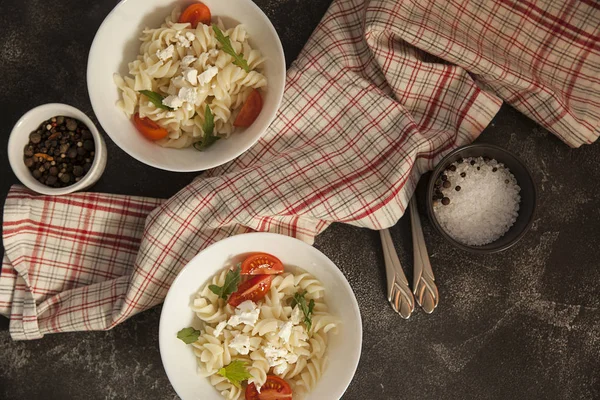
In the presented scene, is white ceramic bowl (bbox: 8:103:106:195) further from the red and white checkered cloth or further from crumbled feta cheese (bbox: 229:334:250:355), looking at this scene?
crumbled feta cheese (bbox: 229:334:250:355)

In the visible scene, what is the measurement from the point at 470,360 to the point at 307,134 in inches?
65.7

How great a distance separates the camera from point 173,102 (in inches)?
108

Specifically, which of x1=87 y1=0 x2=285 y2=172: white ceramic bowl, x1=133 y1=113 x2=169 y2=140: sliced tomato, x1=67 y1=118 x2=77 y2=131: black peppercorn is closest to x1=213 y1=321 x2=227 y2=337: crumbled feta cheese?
x1=87 y1=0 x2=285 y2=172: white ceramic bowl

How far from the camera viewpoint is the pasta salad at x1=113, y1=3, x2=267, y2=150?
9.17 feet

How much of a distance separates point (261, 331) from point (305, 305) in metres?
0.28

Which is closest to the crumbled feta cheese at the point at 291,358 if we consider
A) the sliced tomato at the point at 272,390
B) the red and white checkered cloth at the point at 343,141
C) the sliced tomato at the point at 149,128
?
the sliced tomato at the point at 272,390

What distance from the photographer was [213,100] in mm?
2850

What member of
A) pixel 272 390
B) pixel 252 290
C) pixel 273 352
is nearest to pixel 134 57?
pixel 252 290

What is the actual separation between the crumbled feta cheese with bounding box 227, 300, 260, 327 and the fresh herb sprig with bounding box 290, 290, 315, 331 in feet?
0.73

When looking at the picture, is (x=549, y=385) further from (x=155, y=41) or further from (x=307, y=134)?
(x=155, y=41)

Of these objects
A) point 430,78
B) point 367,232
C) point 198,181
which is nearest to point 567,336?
point 367,232

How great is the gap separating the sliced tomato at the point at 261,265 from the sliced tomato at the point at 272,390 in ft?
1.82

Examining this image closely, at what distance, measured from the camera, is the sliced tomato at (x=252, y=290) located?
2.89 meters

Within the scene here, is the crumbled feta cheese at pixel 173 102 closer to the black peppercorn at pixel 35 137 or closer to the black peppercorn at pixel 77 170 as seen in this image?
the black peppercorn at pixel 77 170
